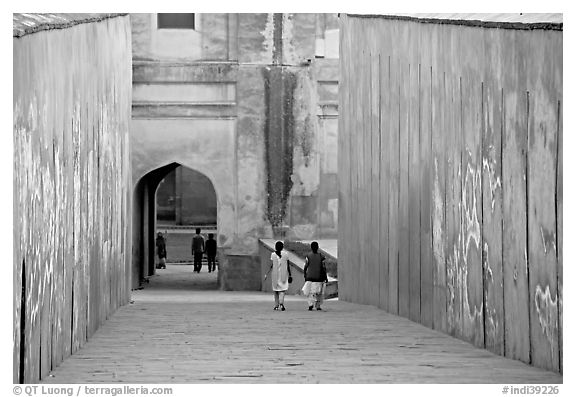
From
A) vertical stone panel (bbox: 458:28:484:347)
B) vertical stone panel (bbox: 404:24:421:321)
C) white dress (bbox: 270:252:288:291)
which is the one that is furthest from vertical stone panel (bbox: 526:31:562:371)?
white dress (bbox: 270:252:288:291)

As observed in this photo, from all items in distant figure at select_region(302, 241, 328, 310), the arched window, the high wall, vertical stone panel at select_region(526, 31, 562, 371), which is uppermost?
the arched window

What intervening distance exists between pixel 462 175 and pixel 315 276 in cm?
502

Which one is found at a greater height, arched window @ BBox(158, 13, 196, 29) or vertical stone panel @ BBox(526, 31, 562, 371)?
arched window @ BBox(158, 13, 196, 29)

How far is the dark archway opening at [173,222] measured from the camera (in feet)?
87.2

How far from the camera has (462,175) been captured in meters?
11.5

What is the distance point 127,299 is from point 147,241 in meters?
9.83

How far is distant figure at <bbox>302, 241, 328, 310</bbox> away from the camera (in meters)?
16.0

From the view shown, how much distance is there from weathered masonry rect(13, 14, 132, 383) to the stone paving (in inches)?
15.0

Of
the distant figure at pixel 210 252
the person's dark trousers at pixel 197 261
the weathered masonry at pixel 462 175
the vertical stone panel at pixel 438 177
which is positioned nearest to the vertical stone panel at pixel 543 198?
the weathered masonry at pixel 462 175

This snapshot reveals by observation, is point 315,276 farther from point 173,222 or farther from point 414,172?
point 173,222

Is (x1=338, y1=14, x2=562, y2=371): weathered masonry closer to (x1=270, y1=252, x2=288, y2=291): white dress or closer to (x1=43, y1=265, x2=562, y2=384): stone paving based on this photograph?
(x1=43, y1=265, x2=562, y2=384): stone paving

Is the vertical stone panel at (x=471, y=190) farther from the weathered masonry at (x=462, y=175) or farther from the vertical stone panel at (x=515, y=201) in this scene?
the vertical stone panel at (x=515, y=201)

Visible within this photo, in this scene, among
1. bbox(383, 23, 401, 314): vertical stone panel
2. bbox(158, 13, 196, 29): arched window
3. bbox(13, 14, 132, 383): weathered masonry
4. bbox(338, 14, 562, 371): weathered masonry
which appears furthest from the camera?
bbox(158, 13, 196, 29): arched window

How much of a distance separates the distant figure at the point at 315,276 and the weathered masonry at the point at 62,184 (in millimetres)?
2627
